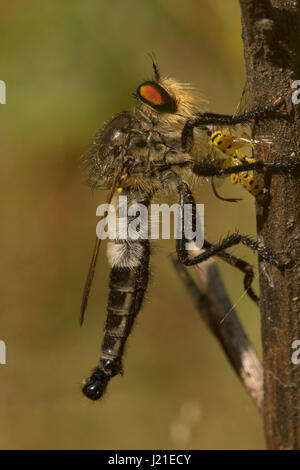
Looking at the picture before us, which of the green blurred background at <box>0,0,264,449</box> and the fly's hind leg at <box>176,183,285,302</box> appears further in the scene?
the green blurred background at <box>0,0,264,449</box>

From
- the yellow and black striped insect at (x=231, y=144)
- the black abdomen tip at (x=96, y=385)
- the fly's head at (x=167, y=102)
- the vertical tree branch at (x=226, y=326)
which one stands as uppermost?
the fly's head at (x=167, y=102)

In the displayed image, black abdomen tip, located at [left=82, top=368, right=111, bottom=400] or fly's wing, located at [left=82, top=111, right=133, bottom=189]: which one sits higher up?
fly's wing, located at [left=82, top=111, right=133, bottom=189]

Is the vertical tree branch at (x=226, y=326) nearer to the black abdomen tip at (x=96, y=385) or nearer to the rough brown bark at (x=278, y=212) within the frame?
the rough brown bark at (x=278, y=212)

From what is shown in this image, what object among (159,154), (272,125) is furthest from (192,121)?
(272,125)

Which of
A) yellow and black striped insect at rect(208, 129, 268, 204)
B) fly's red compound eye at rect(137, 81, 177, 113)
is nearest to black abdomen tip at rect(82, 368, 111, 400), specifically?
yellow and black striped insect at rect(208, 129, 268, 204)

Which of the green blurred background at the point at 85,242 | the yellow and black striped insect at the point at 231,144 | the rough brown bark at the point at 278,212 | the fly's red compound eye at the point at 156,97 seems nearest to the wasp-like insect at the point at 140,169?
the fly's red compound eye at the point at 156,97

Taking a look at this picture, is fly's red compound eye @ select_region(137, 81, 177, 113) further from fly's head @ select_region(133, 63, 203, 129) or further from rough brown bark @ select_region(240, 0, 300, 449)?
rough brown bark @ select_region(240, 0, 300, 449)

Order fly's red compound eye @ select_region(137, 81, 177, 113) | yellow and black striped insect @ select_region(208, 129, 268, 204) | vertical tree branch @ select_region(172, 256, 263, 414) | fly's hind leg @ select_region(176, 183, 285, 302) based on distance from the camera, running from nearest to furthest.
Answer: yellow and black striped insect @ select_region(208, 129, 268, 204)
fly's hind leg @ select_region(176, 183, 285, 302)
vertical tree branch @ select_region(172, 256, 263, 414)
fly's red compound eye @ select_region(137, 81, 177, 113)

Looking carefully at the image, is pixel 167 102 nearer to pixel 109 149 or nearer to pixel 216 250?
pixel 109 149
